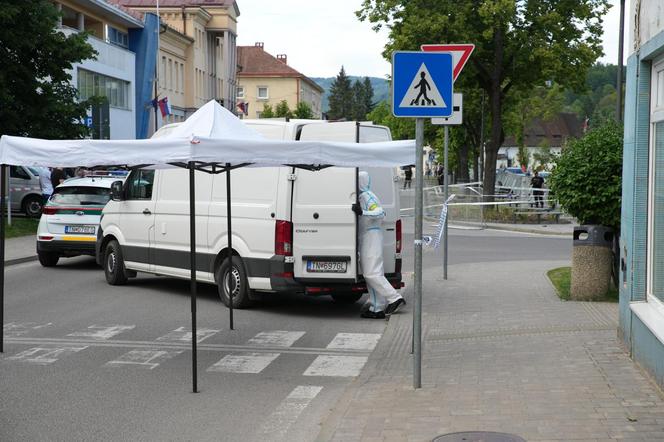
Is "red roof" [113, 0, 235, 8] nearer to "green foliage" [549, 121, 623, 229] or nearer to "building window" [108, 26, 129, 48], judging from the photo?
"building window" [108, 26, 129, 48]

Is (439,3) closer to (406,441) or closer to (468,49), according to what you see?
(468,49)

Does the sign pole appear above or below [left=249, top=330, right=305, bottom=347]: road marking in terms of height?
above

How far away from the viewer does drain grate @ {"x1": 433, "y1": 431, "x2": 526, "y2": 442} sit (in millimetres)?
6484

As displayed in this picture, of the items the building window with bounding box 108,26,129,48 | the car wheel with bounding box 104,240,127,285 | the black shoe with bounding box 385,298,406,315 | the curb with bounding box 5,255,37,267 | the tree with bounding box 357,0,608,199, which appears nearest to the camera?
the black shoe with bounding box 385,298,406,315

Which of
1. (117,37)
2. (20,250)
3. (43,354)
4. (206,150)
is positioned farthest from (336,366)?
(117,37)

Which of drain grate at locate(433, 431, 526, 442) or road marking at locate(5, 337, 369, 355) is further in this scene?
road marking at locate(5, 337, 369, 355)

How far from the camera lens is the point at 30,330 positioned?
38.8ft

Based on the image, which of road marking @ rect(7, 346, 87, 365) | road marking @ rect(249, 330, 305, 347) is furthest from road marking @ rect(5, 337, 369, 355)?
road marking @ rect(7, 346, 87, 365)

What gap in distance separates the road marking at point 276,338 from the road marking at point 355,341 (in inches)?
17.7

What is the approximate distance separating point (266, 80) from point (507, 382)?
128557mm

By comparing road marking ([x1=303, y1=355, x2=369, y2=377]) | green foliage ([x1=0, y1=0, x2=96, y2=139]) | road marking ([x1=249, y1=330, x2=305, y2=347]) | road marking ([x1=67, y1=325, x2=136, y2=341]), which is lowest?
road marking ([x1=303, y1=355, x2=369, y2=377])

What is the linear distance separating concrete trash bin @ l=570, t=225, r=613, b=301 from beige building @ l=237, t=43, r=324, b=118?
120 metres

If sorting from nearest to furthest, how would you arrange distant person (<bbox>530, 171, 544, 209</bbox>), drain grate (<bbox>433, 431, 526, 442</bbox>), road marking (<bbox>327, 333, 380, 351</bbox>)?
1. drain grate (<bbox>433, 431, 526, 442</bbox>)
2. road marking (<bbox>327, 333, 380, 351</bbox>)
3. distant person (<bbox>530, 171, 544, 209</bbox>)

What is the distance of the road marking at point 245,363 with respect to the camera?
377 inches
